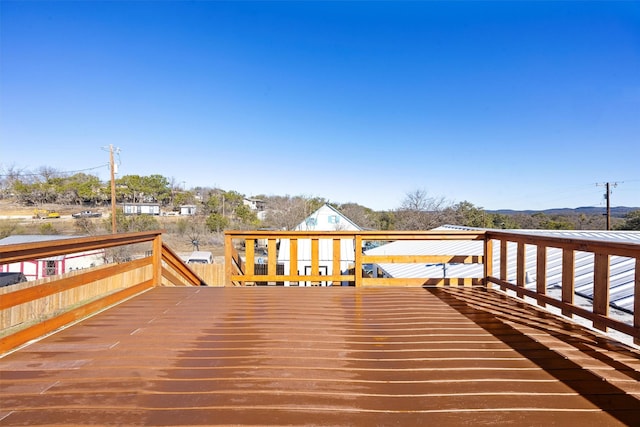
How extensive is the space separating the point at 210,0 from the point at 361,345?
9.04m

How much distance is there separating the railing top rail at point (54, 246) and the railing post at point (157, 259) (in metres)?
0.52

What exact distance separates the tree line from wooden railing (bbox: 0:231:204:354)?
19648 millimetres

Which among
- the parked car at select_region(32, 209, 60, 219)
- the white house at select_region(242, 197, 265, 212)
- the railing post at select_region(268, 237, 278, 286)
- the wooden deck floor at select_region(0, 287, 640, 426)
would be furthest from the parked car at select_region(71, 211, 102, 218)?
the wooden deck floor at select_region(0, 287, 640, 426)

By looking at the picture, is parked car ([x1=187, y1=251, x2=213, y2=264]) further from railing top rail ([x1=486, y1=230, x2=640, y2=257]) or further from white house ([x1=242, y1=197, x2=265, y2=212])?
white house ([x1=242, y1=197, x2=265, y2=212])

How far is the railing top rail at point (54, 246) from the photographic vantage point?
2.03 metres

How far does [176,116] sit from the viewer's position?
43.1 feet

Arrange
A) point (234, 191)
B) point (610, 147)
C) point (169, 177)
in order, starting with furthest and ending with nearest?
1. point (234, 191)
2. point (169, 177)
3. point (610, 147)

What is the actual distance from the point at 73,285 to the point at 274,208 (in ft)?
82.9

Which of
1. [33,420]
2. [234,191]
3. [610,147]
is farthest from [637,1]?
[234,191]

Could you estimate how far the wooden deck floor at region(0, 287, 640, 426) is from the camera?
141 cm

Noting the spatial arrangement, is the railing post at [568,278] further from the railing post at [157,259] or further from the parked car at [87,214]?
the parked car at [87,214]

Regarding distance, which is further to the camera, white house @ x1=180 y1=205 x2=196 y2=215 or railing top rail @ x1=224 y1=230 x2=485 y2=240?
white house @ x1=180 y1=205 x2=196 y2=215

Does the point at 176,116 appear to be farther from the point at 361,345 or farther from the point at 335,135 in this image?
the point at 361,345

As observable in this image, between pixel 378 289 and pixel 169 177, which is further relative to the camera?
pixel 169 177
